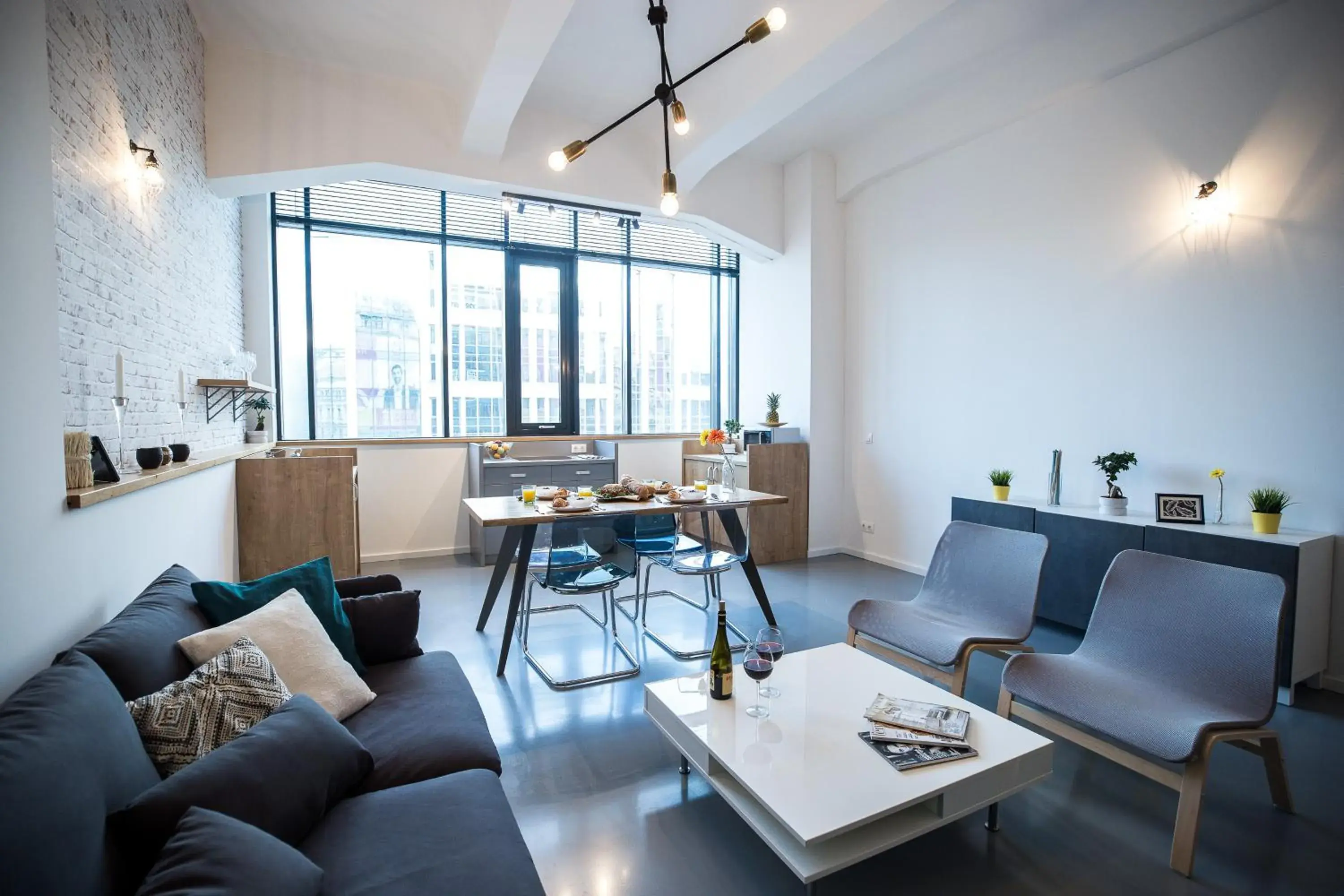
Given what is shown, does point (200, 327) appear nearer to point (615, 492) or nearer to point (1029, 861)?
point (615, 492)

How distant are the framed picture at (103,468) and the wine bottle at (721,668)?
80.9 inches

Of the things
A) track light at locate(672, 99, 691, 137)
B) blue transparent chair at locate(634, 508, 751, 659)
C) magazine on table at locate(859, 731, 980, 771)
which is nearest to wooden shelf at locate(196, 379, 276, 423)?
blue transparent chair at locate(634, 508, 751, 659)

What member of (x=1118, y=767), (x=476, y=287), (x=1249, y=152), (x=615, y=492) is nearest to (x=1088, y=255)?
(x=1249, y=152)

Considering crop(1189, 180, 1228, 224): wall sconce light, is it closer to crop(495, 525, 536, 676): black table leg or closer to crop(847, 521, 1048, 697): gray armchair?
crop(847, 521, 1048, 697): gray armchair

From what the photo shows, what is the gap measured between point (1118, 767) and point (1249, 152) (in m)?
3.11

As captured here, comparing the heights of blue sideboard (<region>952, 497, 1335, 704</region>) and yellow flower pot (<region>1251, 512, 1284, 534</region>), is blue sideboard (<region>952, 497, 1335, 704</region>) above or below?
below

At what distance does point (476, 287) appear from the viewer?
5.80 metres

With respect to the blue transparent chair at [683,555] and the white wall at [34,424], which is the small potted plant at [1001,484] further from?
the white wall at [34,424]

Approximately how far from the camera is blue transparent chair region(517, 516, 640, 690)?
3057mm

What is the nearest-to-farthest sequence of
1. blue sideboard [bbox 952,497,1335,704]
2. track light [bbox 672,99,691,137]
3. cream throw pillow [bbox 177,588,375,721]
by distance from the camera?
cream throw pillow [bbox 177,588,375,721] → blue sideboard [bbox 952,497,1335,704] → track light [bbox 672,99,691,137]

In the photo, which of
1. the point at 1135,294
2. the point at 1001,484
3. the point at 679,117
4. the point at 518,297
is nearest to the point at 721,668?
the point at 679,117

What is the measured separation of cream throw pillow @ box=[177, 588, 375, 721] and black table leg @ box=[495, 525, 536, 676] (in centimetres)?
118

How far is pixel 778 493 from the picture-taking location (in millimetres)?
5441

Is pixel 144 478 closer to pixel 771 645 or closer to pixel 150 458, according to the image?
pixel 150 458
